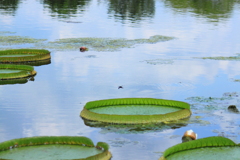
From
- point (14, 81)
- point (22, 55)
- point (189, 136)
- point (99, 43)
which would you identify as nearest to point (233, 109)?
point (189, 136)

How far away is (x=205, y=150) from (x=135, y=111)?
209 cm

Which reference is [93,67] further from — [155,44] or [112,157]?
[112,157]

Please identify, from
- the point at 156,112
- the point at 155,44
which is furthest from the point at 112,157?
the point at 155,44

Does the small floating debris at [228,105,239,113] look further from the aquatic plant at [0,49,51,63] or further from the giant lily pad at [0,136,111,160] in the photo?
the aquatic plant at [0,49,51,63]

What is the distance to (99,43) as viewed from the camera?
1672 cm

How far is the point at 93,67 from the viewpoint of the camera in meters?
12.9

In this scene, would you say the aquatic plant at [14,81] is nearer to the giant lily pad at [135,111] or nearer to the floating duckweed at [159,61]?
the giant lily pad at [135,111]

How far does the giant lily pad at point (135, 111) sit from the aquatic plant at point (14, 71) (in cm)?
341

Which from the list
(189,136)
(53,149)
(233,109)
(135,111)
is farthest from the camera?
(233,109)

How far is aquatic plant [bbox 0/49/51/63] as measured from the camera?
13.0 metres

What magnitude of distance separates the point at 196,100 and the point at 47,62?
5394mm

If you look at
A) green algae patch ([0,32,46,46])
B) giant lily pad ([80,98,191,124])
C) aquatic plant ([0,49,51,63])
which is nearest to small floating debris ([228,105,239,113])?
giant lily pad ([80,98,191,124])

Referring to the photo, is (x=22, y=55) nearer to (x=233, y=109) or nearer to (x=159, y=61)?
(x=159, y=61)

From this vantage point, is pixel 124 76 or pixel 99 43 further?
pixel 99 43
